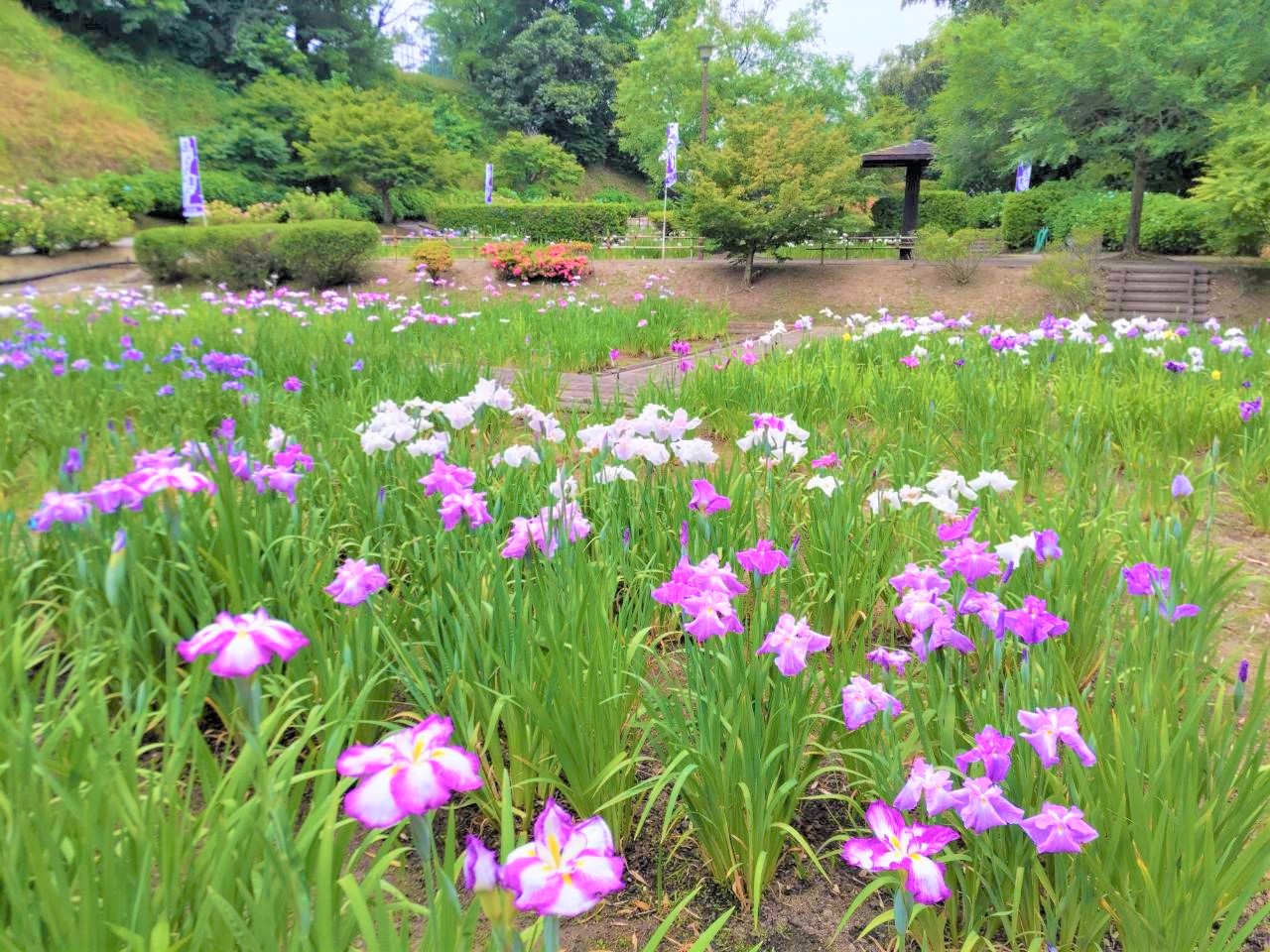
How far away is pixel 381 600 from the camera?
1902mm

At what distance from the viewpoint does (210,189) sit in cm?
2289

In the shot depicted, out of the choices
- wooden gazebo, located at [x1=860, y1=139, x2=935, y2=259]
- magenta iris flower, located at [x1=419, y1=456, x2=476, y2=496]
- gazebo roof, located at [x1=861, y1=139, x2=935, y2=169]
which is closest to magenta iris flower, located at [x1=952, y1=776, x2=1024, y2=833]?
magenta iris flower, located at [x1=419, y1=456, x2=476, y2=496]

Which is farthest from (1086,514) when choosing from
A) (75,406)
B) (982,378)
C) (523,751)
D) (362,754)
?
(75,406)

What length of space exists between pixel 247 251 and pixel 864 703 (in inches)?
585

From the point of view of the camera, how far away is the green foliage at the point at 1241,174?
1077 centimetres

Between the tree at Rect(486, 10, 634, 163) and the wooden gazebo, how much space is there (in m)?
23.6

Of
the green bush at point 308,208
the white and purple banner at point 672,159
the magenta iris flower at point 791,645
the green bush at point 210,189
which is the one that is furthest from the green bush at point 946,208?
the magenta iris flower at point 791,645

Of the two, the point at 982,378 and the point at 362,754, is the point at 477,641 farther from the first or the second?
the point at 982,378

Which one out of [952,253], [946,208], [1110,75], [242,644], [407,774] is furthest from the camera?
[946,208]

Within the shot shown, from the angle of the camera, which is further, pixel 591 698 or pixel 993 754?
pixel 591 698

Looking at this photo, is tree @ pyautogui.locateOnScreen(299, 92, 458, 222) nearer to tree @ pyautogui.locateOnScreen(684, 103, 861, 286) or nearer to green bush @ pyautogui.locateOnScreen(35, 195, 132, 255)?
green bush @ pyautogui.locateOnScreen(35, 195, 132, 255)

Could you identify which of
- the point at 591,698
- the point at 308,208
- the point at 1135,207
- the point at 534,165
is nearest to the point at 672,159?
the point at 308,208

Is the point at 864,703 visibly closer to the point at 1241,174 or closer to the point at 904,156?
the point at 1241,174

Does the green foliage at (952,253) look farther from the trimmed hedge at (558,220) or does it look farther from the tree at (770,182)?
the trimmed hedge at (558,220)
